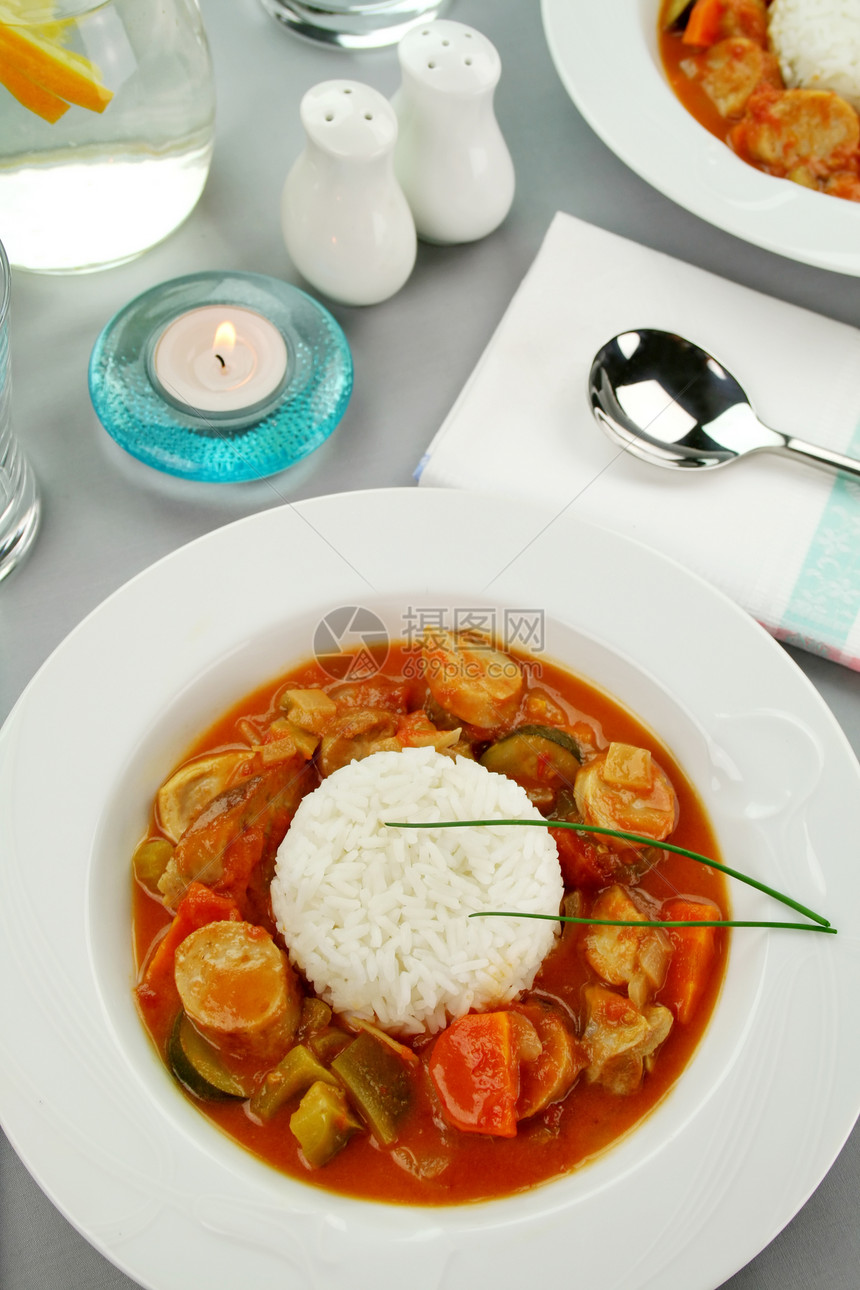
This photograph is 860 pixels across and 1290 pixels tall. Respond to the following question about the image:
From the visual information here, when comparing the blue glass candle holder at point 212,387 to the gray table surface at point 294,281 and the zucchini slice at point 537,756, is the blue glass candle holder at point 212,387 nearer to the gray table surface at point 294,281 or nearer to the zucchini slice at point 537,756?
the gray table surface at point 294,281

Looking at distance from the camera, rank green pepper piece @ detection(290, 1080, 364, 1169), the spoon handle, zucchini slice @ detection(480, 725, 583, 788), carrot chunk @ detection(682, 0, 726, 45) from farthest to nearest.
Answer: carrot chunk @ detection(682, 0, 726, 45), the spoon handle, zucchini slice @ detection(480, 725, 583, 788), green pepper piece @ detection(290, 1080, 364, 1169)

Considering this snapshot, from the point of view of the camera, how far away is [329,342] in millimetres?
2531

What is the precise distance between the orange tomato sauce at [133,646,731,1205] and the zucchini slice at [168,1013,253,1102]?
0.9 inches

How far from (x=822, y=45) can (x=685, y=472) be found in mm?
1239

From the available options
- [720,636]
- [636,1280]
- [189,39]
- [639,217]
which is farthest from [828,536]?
[189,39]

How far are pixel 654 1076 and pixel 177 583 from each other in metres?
1.24

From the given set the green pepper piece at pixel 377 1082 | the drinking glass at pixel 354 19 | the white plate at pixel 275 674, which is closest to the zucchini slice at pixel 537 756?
the white plate at pixel 275 674

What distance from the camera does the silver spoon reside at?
7.97 feet

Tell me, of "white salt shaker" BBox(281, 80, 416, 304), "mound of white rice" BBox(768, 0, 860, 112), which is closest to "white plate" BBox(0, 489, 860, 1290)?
"white salt shaker" BBox(281, 80, 416, 304)

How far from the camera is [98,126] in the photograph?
7.64 ft

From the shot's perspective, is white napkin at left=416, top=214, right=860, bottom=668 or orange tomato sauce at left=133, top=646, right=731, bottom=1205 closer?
orange tomato sauce at left=133, top=646, right=731, bottom=1205

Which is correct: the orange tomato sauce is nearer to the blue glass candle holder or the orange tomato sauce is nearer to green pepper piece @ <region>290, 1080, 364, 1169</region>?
green pepper piece @ <region>290, 1080, 364, 1169</region>

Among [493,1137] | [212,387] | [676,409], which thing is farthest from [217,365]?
[493,1137]

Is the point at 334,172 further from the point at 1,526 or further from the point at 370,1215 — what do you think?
the point at 370,1215
